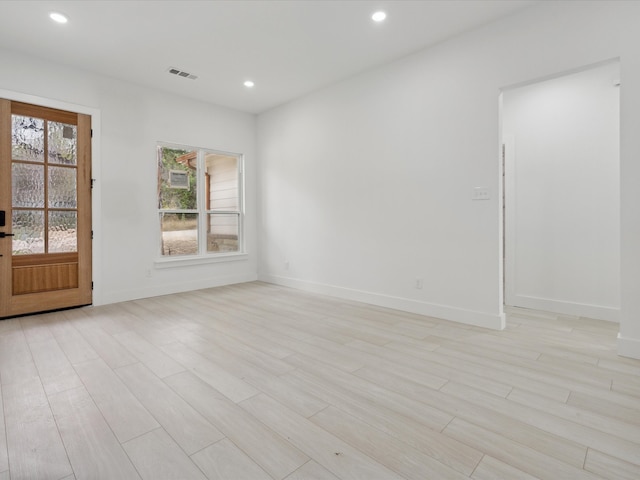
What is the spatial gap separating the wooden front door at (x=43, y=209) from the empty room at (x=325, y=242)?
2 cm

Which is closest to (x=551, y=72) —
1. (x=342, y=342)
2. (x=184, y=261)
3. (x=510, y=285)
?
(x=510, y=285)

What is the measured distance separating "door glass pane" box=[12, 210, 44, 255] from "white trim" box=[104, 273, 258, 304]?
3.29 ft

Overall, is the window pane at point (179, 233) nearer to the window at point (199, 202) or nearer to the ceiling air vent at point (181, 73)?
the window at point (199, 202)

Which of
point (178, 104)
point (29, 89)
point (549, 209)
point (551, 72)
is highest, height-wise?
point (178, 104)

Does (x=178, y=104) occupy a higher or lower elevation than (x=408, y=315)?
higher

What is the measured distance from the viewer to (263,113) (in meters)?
5.88

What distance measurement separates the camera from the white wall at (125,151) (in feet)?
13.0

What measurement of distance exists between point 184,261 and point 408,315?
346cm

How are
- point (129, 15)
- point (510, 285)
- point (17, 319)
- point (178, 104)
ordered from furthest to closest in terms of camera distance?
point (178, 104)
point (510, 285)
point (17, 319)
point (129, 15)

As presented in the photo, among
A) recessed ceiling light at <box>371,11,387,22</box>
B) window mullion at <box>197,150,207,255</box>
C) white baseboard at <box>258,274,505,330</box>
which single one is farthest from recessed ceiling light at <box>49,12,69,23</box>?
white baseboard at <box>258,274,505,330</box>

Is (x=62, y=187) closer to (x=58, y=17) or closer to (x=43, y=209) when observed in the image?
(x=43, y=209)

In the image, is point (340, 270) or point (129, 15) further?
point (340, 270)

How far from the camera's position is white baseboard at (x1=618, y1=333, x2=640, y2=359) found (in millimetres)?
2514

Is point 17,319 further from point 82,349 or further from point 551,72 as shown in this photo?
point 551,72
